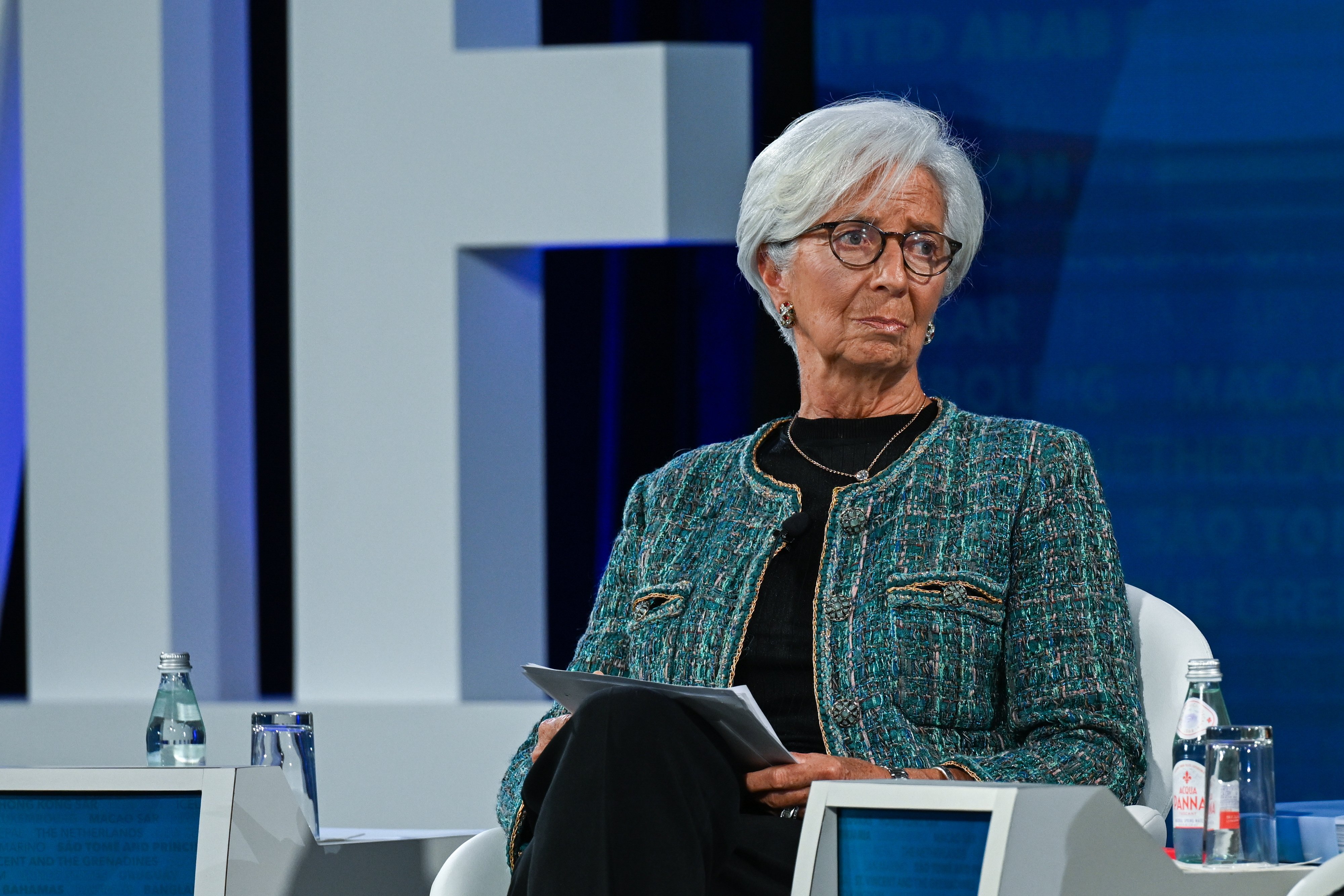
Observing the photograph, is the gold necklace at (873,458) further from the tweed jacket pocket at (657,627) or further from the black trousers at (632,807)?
the black trousers at (632,807)

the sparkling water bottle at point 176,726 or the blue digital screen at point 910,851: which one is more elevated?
the blue digital screen at point 910,851

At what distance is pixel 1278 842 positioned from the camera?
5.39 ft

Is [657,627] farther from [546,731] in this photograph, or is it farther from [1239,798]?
[1239,798]

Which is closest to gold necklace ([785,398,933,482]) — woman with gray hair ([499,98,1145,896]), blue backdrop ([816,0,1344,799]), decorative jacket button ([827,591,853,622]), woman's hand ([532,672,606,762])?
woman with gray hair ([499,98,1145,896])

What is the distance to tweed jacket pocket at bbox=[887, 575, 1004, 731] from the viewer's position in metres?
1.90

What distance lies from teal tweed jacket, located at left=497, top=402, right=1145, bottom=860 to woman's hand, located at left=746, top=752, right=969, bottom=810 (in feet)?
0.52

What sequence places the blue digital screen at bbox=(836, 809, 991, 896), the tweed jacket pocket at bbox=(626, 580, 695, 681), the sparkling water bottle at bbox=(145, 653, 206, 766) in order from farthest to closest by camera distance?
the sparkling water bottle at bbox=(145, 653, 206, 766), the tweed jacket pocket at bbox=(626, 580, 695, 681), the blue digital screen at bbox=(836, 809, 991, 896)

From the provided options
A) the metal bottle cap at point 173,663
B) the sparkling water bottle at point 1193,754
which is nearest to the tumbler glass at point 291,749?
the metal bottle cap at point 173,663

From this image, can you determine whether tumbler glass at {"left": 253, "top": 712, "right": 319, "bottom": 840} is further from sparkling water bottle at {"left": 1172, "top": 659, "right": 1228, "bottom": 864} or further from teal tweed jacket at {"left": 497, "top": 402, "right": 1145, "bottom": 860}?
sparkling water bottle at {"left": 1172, "top": 659, "right": 1228, "bottom": 864}

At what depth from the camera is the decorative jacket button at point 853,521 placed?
6.67ft

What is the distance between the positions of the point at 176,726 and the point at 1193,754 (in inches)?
53.2

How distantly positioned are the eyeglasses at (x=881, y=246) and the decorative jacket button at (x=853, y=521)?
34cm

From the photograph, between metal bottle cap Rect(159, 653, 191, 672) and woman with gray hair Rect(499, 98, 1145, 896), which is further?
metal bottle cap Rect(159, 653, 191, 672)

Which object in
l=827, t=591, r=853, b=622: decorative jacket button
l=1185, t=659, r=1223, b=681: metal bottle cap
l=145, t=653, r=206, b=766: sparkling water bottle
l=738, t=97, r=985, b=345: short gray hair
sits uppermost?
l=738, t=97, r=985, b=345: short gray hair
